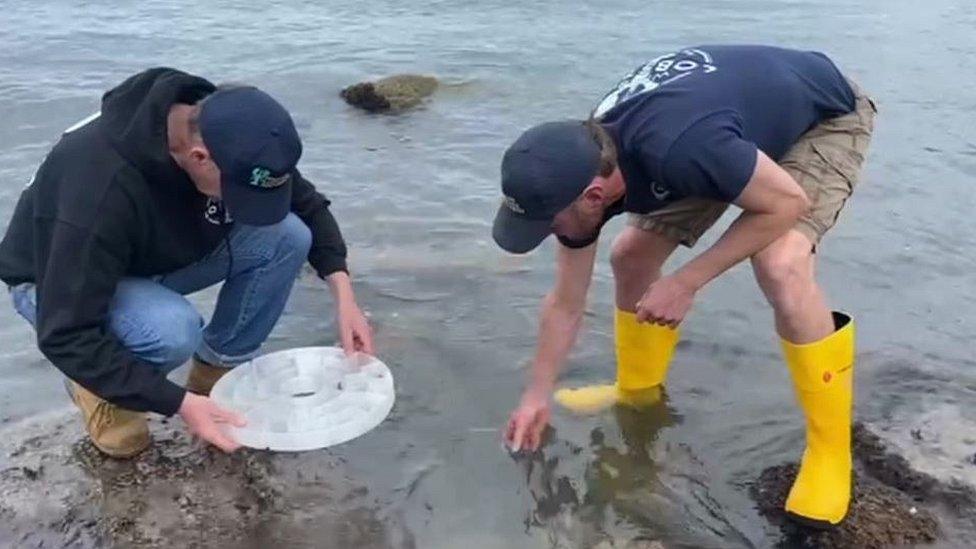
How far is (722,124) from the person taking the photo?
2994mm

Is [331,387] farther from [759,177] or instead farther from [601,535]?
[759,177]

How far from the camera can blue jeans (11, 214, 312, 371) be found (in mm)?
3318

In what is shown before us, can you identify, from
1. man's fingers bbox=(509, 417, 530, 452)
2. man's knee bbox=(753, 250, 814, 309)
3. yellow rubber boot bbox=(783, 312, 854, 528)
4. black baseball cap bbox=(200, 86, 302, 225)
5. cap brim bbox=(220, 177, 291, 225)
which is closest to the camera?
black baseball cap bbox=(200, 86, 302, 225)

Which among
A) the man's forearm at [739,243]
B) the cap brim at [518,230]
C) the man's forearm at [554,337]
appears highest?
the cap brim at [518,230]

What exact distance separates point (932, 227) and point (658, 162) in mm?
3482

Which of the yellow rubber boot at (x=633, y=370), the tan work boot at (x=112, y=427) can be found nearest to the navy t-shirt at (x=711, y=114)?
the yellow rubber boot at (x=633, y=370)

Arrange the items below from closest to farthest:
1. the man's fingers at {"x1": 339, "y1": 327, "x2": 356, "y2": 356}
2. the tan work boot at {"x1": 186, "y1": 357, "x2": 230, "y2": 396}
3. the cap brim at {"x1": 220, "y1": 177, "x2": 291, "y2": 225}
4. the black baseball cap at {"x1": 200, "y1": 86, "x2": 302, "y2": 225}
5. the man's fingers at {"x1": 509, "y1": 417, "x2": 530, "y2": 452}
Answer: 1. the black baseball cap at {"x1": 200, "y1": 86, "x2": 302, "y2": 225}
2. the cap brim at {"x1": 220, "y1": 177, "x2": 291, "y2": 225}
3. the man's fingers at {"x1": 509, "y1": 417, "x2": 530, "y2": 452}
4. the man's fingers at {"x1": 339, "y1": 327, "x2": 356, "y2": 356}
5. the tan work boot at {"x1": 186, "y1": 357, "x2": 230, "y2": 396}

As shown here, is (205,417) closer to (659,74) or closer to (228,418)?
(228,418)

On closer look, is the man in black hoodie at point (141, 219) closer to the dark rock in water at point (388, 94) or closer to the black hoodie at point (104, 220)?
the black hoodie at point (104, 220)

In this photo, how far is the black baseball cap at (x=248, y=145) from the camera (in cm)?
290

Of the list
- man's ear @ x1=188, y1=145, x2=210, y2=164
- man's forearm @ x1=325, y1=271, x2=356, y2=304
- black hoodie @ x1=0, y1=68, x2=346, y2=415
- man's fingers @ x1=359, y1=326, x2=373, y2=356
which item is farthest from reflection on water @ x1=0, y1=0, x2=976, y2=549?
man's ear @ x1=188, y1=145, x2=210, y2=164

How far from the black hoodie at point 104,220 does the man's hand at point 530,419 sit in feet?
3.43

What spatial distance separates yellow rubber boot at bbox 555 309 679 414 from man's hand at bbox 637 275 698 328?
647 millimetres

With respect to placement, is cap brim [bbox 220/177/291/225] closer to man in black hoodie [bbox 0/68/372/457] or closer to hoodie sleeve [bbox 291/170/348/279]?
man in black hoodie [bbox 0/68/372/457]
